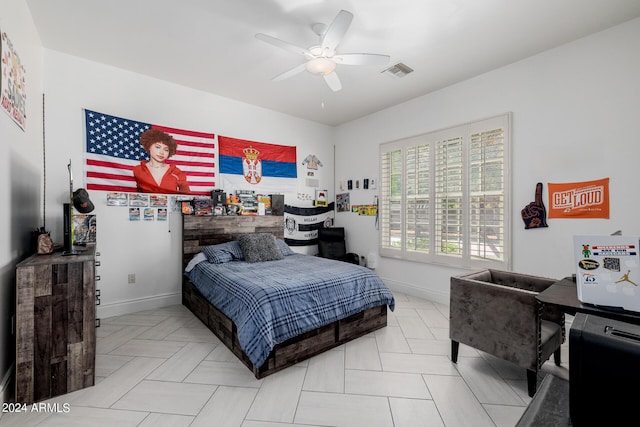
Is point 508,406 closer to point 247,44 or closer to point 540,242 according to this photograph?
point 540,242

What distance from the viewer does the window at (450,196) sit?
3.31 m

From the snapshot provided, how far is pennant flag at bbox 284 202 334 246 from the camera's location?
4.86 m

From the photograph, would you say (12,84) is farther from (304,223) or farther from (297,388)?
(304,223)

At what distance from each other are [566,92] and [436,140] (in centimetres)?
137

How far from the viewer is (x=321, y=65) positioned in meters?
2.57

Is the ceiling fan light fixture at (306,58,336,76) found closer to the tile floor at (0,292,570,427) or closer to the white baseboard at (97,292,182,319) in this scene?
the tile floor at (0,292,570,427)

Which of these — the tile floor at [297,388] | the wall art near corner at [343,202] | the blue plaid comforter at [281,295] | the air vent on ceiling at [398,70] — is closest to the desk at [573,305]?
the tile floor at [297,388]

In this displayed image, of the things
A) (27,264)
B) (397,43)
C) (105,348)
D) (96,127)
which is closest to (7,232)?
(27,264)

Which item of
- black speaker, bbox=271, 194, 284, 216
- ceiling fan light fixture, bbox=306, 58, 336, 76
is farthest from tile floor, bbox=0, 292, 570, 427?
ceiling fan light fixture, bbox=306, 58, 336, 76

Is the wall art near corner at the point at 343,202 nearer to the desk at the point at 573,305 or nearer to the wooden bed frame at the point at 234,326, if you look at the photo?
the wooden bed frame at the point at 234,326

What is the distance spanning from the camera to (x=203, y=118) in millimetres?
3953

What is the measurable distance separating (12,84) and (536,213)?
4635 mm

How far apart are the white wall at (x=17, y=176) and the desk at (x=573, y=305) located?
3280mm

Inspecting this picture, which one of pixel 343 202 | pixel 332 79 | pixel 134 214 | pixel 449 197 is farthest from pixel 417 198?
pixel 134 214
